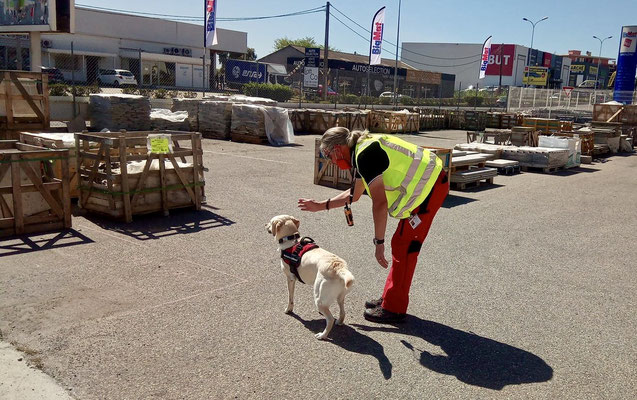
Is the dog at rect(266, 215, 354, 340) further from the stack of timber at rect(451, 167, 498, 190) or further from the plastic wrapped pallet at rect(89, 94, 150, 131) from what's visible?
the plastic wrapped pallet at rect(89, 94, 150, 131)

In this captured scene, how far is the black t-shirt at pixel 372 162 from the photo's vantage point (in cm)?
472

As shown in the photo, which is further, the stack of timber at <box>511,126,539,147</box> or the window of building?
the window of building

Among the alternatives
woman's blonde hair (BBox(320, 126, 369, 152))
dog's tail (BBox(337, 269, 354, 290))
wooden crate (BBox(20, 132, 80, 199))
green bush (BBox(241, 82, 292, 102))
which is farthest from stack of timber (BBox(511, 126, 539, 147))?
green bush (BBox(241, 82, 292, 102))

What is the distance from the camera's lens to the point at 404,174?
4824 mm

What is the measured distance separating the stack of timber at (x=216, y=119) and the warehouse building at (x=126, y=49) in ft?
68.9

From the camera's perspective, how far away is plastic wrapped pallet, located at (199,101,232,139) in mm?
21516

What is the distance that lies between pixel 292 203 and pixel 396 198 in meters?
6.00

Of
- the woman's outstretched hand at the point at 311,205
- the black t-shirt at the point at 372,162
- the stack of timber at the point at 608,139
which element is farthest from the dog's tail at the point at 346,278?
the stack of timber at the point at 608,139

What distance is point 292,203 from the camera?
Answer: 1080 cm

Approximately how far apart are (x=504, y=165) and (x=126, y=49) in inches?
1548

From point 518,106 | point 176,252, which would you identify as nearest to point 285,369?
point 176,252

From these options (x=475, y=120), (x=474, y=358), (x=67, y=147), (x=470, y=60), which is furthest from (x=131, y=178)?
(x=470, y=60)

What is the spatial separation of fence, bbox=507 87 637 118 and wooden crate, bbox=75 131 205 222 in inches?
1524

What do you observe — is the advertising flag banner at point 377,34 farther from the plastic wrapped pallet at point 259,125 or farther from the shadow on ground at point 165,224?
the shadow on ground at point 165,224
